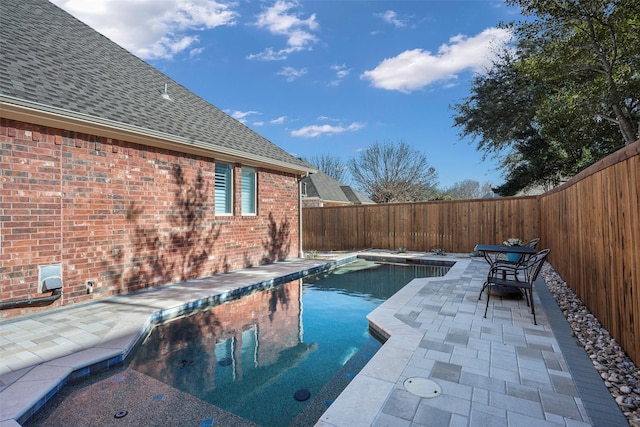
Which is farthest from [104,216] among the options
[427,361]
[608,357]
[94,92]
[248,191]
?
[608,357]

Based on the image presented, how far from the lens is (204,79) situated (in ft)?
52.2

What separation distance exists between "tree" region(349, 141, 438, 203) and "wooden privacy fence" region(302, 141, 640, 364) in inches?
539

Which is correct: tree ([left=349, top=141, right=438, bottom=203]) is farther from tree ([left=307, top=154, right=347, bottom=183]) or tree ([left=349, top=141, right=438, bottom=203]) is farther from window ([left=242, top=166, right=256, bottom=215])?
window ([left=242, top=166, right=256, bottom=215])

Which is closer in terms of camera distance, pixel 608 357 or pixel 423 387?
pixel 423 387

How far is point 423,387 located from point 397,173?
24706 millimetres

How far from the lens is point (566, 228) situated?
18.9 ft

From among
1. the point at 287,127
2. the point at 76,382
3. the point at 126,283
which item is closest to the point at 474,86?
the point at 126,283

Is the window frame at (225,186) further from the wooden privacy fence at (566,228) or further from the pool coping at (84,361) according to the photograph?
the wooden privacy fence at (566,228)

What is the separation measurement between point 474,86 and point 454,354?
13.7 metres

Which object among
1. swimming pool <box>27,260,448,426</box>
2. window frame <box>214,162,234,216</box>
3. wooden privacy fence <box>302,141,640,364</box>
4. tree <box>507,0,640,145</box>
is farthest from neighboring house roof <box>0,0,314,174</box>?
tree <box>507,0,640,145</box>

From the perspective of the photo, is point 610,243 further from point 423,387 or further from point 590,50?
point 590,50

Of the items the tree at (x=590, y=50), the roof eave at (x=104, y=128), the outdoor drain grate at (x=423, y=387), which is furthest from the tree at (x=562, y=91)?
the outdoor drain grate at (x=423, y=387)

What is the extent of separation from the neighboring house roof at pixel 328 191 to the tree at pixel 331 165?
349 inches

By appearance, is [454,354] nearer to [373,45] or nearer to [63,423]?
[63,423]
